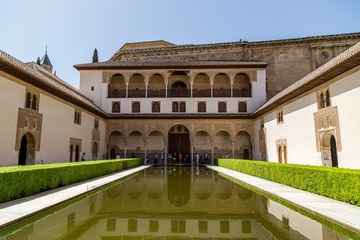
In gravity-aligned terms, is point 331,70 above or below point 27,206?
above

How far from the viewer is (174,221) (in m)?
4.55

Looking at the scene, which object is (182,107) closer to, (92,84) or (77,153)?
(92,84)

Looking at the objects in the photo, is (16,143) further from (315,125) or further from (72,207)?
(315,125)

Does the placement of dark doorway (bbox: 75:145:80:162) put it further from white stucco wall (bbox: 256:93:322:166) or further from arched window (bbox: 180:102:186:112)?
white stucco wall (bbox: 256:93:322:166)

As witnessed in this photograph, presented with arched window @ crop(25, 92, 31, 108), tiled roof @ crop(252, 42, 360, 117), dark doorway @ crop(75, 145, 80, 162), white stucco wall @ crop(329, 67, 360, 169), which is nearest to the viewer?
tiled roof @ crop(252, 42, 360, 117)

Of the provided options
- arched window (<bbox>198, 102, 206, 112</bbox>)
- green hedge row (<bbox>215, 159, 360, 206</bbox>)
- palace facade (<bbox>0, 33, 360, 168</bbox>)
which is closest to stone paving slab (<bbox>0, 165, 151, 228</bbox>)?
palace facade (<bbox>0, 33, 360, 168</bbox>)

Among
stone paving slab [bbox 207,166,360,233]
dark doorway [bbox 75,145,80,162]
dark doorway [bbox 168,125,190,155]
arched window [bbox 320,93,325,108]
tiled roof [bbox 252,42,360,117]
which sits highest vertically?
tiled roof [bbox 252,42,360,117]

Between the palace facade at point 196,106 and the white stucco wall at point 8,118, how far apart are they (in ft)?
0.14

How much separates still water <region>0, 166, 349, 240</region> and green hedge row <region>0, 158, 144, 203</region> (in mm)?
1525

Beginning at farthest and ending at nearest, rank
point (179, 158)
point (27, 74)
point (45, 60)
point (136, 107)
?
point (45, 60) → point (179, 158) → point (136, 107) → point (27, 74)

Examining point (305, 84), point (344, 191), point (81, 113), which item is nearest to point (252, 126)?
point (305, 84)

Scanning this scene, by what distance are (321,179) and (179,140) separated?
63.5ft

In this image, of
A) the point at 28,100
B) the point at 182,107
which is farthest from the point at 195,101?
the point at 28,100

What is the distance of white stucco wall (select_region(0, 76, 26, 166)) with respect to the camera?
1050cm
